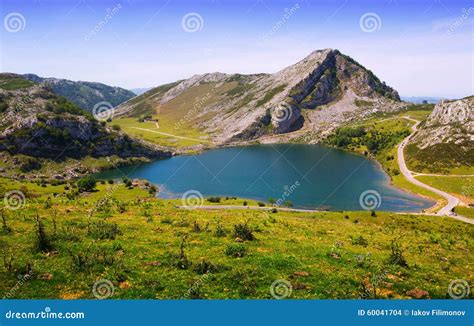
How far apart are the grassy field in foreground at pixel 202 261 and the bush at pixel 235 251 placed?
0.28 feet

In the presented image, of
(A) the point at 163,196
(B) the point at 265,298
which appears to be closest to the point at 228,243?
(B) the point at 265,298

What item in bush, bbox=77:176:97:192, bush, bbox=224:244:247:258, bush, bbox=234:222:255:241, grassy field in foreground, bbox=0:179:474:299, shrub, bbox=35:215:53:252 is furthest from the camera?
bush, bbox=77:176:97:192

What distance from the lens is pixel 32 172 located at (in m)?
183

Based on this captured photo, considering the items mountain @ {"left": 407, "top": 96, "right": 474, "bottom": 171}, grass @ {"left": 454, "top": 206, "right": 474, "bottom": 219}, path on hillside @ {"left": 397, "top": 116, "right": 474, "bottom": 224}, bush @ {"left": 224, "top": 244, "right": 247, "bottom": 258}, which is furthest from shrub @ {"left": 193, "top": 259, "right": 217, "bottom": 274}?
mountain @ {"left": 407, "top": 96, "right": 474, "bottom": 171}

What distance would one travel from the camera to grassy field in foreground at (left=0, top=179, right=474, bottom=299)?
74.3 ft

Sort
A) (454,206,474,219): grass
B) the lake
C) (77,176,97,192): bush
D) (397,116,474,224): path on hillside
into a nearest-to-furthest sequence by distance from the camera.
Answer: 1. (397,116,474,224): path on hillside
2. (454,206,474,219): grass
3. the lake
4. (77,176,97,192): bush

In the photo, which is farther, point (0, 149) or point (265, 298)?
point (0, 149)

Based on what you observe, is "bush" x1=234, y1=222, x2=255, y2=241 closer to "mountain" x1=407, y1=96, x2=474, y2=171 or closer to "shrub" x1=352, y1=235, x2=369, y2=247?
"shrub" x1=352, y1=235, x2=369, y2=247

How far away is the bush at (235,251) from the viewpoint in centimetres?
2857

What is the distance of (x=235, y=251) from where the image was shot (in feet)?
95.0

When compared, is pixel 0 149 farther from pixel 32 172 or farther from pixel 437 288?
pixel 437 288

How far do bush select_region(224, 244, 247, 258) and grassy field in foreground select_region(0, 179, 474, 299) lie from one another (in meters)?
→ 0.09

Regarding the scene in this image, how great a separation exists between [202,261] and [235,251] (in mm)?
3918

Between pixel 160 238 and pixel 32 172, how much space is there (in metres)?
180
